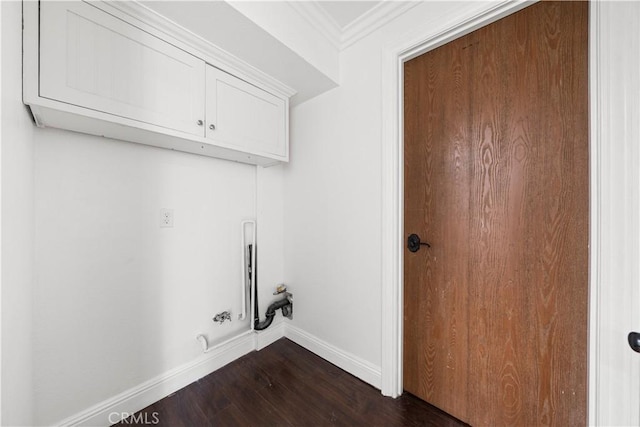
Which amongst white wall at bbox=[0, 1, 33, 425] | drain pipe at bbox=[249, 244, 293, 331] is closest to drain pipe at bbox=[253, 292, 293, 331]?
drain pipe at bbox=[249, 244, 293, 331]

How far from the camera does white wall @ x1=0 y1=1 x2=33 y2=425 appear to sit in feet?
2.15

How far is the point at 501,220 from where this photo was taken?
1.15 metres

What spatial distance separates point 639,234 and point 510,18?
3.47ft

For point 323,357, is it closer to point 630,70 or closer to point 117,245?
point 117,245

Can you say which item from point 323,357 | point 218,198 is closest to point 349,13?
point 218,198

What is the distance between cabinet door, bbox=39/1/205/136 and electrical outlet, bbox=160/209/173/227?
53 cm

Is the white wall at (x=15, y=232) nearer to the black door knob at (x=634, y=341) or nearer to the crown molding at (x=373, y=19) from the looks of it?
the crown molding at (x=373, y=19)

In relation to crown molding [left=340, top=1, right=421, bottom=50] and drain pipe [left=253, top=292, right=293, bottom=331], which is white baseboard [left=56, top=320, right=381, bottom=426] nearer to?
drain pipe [left=253, top=292, right=293, bottom=331]

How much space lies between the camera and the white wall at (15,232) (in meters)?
0.66

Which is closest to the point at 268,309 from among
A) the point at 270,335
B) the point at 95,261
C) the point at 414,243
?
the point at 270,335

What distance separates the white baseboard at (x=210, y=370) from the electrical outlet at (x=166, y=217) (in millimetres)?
927

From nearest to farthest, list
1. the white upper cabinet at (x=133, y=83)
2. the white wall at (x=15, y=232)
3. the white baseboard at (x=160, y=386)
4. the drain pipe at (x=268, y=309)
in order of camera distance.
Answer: the white wall at (x=15, y=232), the white upper cabinet at (x=133, y=83), the white baseboard at (x=160, y=386), the drain pipe at (x=268, y=309)

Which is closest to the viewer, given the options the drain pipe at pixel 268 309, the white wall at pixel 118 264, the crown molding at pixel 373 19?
the white wall at pixel 118 264

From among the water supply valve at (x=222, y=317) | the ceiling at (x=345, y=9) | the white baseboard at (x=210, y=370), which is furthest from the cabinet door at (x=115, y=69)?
the white baseboard at (x=210, y=370)
